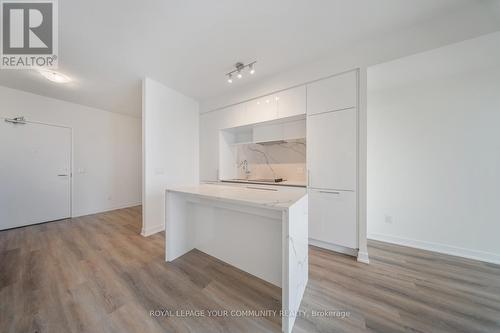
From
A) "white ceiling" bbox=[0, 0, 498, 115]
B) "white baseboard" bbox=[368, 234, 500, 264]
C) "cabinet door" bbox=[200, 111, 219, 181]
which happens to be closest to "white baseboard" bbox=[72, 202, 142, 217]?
→ "cabinet door" bbox=[200, 111, 219, 181]

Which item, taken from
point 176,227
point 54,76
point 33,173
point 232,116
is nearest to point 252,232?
point 176,227

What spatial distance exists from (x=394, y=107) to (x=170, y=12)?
312cm

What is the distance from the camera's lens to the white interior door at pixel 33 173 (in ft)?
9.98

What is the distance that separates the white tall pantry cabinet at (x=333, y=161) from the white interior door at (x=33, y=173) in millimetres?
5140

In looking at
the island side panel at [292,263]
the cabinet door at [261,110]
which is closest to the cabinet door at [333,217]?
the island side panel at [292,263]

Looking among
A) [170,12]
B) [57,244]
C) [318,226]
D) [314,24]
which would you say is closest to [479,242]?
[318,226]

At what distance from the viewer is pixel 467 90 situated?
2074 mm

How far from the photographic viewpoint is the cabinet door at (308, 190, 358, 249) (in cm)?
211

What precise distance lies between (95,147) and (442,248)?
6.84 meters

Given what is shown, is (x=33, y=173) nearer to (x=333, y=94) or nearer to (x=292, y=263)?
(x=292, y=263)

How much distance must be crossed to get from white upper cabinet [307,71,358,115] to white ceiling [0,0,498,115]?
0.36 m

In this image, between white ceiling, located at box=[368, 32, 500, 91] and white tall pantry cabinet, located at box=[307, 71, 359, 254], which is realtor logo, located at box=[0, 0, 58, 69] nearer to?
white tall pantry cabinet, located at box=[307, 71, 359, 254]

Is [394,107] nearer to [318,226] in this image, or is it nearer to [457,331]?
[318,226]

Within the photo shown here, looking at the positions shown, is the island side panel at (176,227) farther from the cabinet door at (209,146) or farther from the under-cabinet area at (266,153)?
the cabinet door at (209,146)
